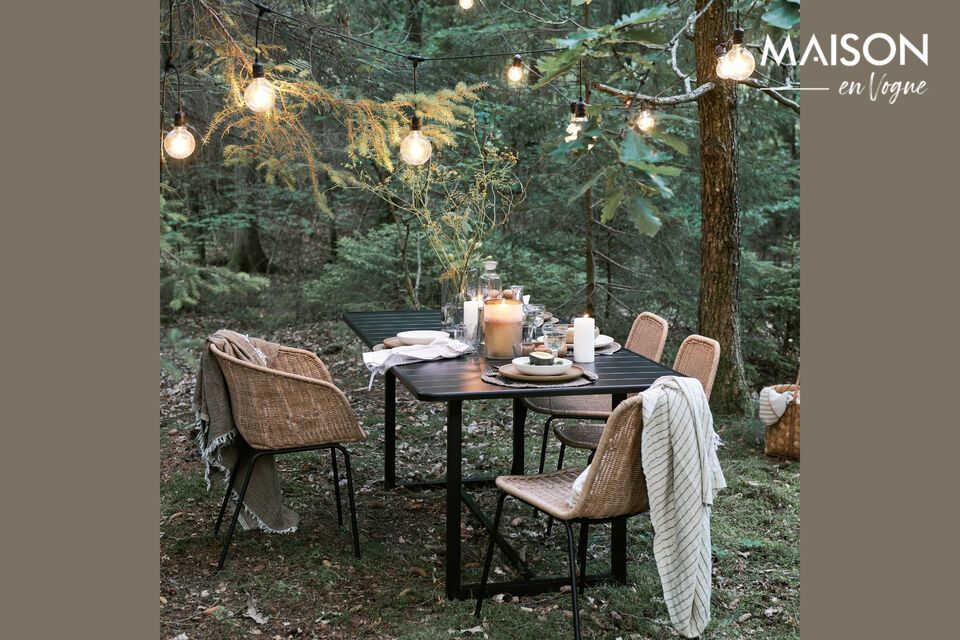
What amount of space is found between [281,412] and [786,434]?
2.80 metres

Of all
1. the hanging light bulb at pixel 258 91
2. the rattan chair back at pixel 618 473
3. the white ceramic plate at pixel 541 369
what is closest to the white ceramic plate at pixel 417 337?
the white ceramic plate at pixel 541 369

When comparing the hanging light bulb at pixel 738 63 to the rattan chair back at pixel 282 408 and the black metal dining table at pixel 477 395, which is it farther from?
Answer: the rattan chair back at pixel 282 408

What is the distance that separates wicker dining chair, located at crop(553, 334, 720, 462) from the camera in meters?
3.50

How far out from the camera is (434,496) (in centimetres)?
424

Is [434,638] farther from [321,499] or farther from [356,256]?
[356,256]

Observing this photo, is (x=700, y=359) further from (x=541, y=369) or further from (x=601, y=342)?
(x=541, y=369)

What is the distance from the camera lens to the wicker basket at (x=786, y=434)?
471cm

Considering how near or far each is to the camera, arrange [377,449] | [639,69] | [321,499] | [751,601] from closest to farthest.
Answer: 1. [751,601]
2. [321,499]
3. [377,449]
4. [639,69]

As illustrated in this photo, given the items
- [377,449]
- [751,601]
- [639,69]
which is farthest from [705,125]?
[751,601]

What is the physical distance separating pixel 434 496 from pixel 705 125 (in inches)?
110

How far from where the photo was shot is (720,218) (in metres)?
5.45

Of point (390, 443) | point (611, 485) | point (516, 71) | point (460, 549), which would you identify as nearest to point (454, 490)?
point (460, 549)

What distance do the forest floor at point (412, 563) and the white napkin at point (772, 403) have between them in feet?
0.78

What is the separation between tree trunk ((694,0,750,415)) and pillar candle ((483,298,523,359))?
2368mm
